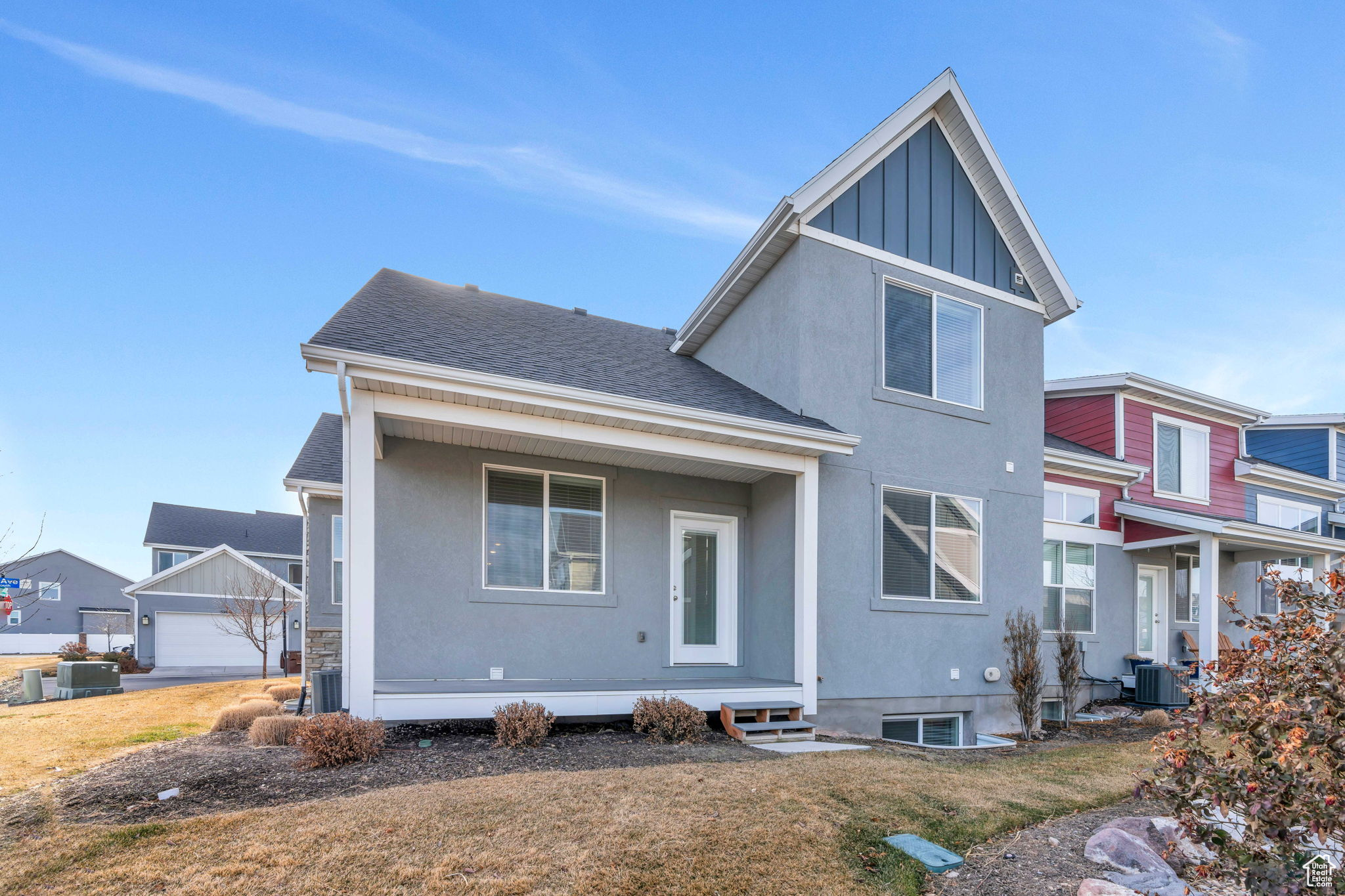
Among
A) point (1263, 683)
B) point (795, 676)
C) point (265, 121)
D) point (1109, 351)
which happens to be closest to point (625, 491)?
point (795, 676)

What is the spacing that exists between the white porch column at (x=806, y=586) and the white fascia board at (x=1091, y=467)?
5.68 metres

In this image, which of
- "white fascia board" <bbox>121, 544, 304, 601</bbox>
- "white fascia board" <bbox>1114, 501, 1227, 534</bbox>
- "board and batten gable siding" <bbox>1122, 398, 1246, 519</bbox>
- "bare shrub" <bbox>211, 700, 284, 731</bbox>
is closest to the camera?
"bare shrub" <bbox>211, 700, 284, 731</bbox>

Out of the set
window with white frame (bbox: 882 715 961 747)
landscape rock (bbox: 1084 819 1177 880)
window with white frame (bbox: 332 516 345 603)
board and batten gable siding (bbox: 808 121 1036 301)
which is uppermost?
board and batten gable siding (bbox: 808 121 1036 301)

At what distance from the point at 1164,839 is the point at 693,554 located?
Answer: 222 inches

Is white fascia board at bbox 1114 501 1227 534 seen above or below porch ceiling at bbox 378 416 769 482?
below

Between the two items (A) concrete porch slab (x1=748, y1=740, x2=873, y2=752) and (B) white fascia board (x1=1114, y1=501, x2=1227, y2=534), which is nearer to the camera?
(A) concrete porch slab (x1=748, y1=740, x2=873, y2=752)

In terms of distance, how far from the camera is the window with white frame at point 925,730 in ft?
29.6

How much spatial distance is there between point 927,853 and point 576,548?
5151mm

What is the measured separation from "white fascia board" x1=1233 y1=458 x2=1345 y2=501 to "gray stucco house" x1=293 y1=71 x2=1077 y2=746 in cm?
782

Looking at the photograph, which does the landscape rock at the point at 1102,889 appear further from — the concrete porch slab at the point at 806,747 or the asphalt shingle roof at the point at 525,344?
the asphalt shingle roof at the point at 525,344

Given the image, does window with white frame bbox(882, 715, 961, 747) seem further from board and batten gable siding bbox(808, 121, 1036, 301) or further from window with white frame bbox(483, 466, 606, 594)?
board and batten gable siding bbox(808, 121, 1036, 301)

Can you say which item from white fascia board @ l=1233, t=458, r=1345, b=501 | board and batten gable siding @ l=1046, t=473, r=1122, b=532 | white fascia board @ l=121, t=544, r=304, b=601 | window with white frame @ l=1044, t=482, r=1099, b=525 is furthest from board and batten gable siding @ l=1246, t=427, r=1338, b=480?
white fascia board @ l=121, t=544, r=304, b=601

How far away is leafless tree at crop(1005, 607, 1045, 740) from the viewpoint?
910cm

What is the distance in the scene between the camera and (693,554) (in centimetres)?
919
